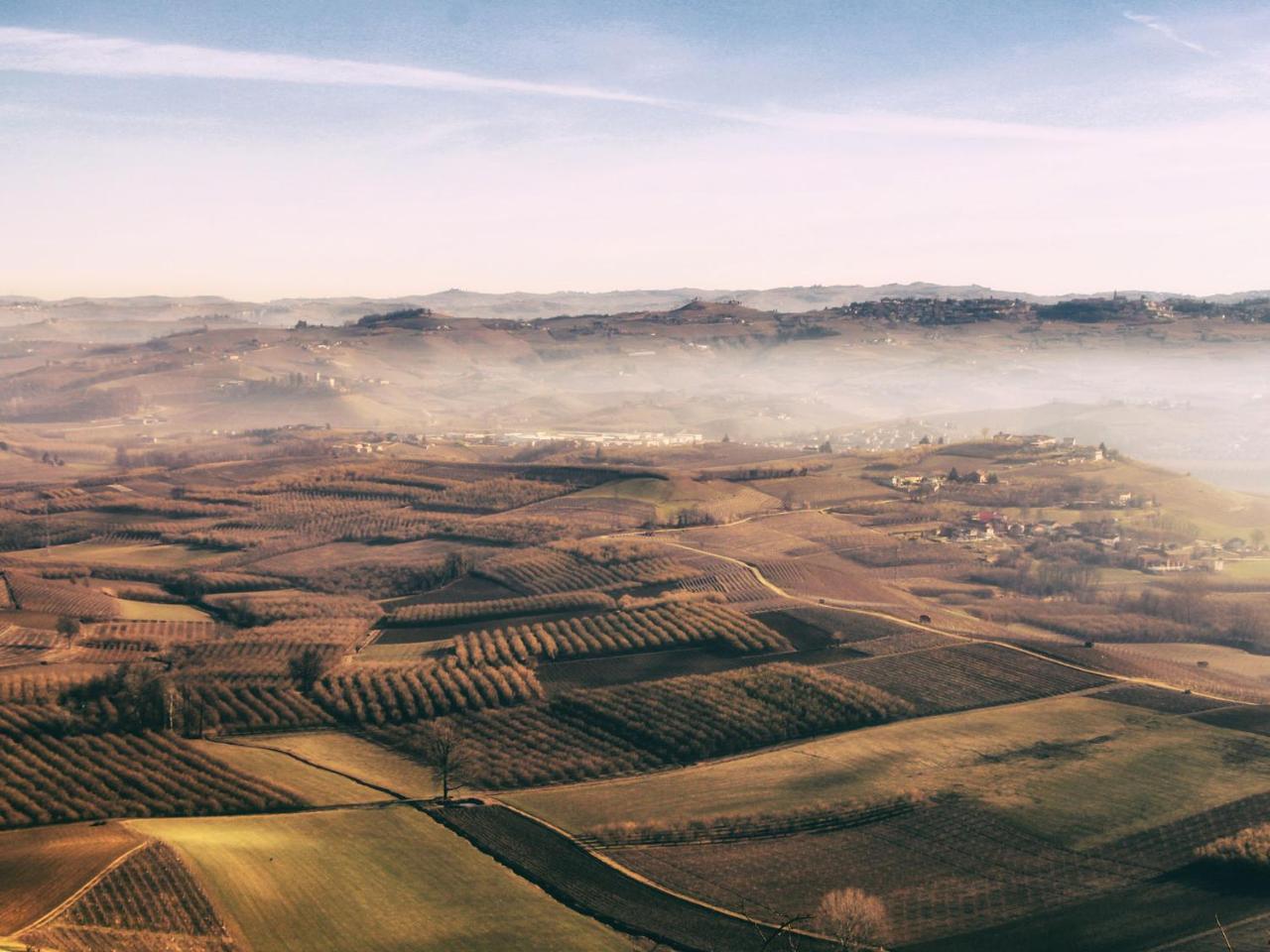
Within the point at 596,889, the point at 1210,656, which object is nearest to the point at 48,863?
the point at 596,889

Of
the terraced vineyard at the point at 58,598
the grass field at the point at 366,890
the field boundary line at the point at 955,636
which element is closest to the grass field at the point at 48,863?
the grass field at the point at 366,890

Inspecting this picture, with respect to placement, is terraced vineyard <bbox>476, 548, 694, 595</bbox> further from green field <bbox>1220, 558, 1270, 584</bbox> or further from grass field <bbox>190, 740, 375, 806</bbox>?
green field <bbox>1220, 558, 1270, 584</bbox>

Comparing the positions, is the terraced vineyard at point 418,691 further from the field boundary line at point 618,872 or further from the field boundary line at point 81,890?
the field boundary line at point 81,890

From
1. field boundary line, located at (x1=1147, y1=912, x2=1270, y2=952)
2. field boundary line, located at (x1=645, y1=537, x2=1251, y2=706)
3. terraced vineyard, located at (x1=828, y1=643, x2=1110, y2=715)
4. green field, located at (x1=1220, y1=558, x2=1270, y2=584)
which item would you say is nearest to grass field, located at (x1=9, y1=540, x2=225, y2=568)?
field boundary line, located at (x1=645, y1=537, x2=1251, y2=706)

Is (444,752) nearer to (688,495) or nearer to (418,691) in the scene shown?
(418,691)

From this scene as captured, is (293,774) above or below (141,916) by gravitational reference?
below

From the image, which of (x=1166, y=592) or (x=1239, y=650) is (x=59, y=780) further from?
(x=1166, y=592)

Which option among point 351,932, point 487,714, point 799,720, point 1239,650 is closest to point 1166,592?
point 1239,650

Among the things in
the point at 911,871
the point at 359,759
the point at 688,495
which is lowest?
the point at 359,759

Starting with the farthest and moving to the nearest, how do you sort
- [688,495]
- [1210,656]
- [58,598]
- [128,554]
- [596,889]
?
1. [688,495]
2. [128,554]
3. [58,598]
4. [1210,656]
5. [596,889]
